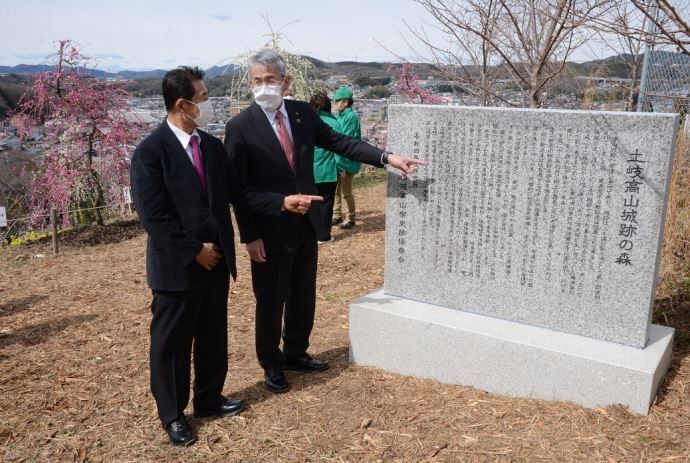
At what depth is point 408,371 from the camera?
Answer: 356 cm

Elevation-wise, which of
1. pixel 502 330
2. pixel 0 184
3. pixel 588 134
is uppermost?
pixel 588 134

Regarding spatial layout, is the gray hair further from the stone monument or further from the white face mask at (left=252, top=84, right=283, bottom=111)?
the stone monument

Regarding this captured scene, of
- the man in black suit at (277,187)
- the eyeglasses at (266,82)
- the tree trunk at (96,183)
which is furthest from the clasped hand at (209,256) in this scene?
the tree trunk at (96,183)

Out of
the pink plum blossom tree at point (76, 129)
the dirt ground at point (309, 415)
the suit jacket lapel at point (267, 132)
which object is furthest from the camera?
the pink plum blossom tree at point (76, 129)

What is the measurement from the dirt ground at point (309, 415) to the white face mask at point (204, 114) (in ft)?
5.26

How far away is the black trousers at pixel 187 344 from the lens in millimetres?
2789

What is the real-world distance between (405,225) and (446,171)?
1.47 ft

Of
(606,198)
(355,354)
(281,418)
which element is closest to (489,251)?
(606,198)

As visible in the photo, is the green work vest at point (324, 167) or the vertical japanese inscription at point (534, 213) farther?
the green work vest at point (324, 167)

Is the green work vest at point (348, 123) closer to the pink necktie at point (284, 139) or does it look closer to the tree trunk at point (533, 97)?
the tree trunk at point (533, 97)

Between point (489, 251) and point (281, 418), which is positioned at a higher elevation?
point (489, 251)

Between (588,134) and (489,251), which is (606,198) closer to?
(588,134)

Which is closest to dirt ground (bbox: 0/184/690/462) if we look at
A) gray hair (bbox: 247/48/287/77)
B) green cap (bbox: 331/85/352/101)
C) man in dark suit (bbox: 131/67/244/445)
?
man in dark suit (bbox: 131/67/244/445)

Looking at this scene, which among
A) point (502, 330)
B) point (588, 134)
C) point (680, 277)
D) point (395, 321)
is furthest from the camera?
point (680, 277)
